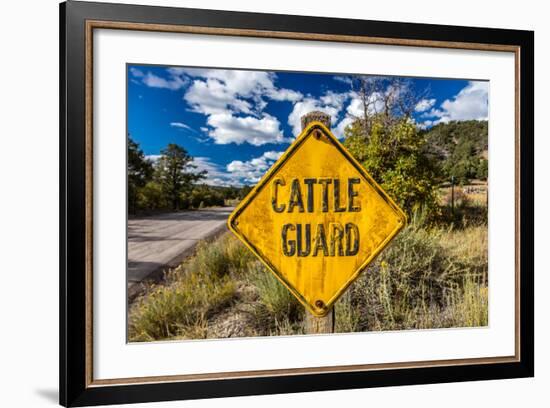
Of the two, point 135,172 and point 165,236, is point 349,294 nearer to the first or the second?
point 165,236

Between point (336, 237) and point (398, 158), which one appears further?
point (398, 158)

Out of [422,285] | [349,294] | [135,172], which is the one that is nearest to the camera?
[135,172]

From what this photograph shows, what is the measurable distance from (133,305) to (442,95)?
216cm

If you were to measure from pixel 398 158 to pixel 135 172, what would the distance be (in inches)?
59.9

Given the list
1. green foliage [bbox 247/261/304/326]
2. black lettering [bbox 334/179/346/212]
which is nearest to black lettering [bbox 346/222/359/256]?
black lettering [bbox 334/179/346/212]

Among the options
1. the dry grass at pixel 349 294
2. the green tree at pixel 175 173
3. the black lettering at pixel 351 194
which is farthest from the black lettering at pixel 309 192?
the green tree at pixel 175 173

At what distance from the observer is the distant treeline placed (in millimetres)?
3018

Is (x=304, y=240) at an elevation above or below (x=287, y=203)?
below

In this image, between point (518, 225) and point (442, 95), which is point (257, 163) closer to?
point (442, 95)

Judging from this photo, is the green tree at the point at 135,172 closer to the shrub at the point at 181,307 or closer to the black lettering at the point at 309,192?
the shrub at the point at 181,307

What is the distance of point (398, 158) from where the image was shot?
337 cm

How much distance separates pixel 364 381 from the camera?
10.6ft

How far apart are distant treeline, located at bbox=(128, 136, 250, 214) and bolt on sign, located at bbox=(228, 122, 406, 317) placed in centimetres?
17

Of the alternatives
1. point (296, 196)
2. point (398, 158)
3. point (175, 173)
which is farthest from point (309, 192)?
point (175, 173)
